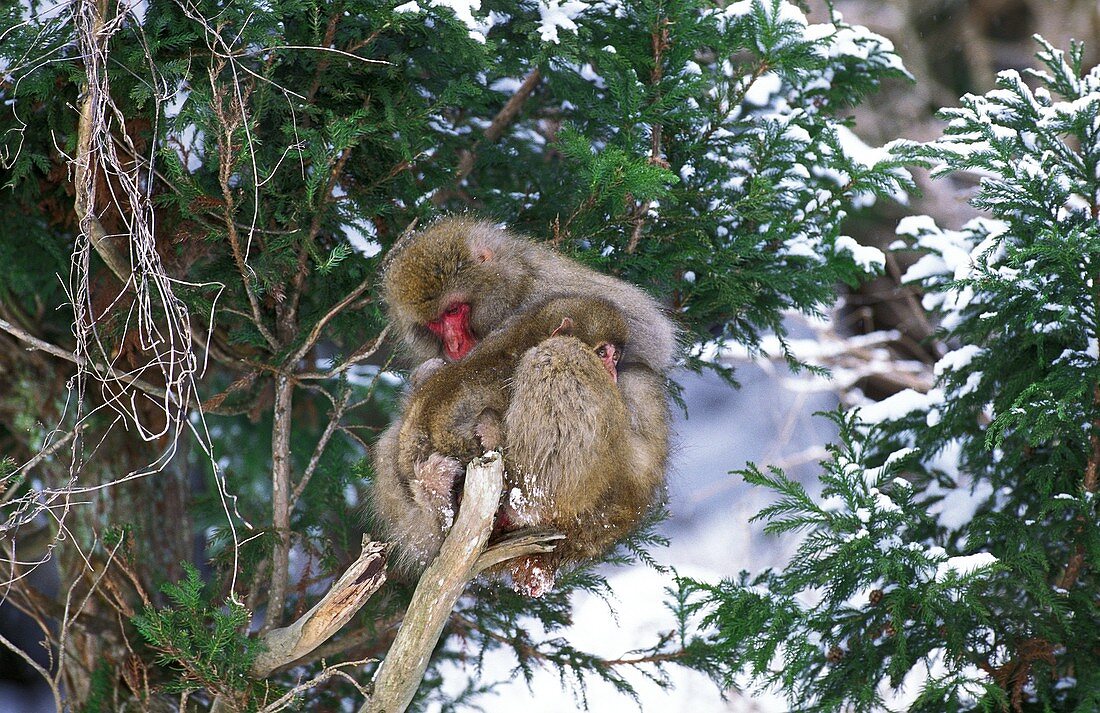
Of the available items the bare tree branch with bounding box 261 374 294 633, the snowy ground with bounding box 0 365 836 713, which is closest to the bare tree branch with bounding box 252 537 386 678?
the bare tree branch with bounding box 261 374 294 633

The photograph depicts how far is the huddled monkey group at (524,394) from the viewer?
3.08 metres

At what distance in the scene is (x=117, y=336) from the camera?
411 cm

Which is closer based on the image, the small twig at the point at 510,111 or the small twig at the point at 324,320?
the small twig at the point at 324,320

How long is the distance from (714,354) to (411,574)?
65.1 inches

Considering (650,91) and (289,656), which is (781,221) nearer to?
(650,91)

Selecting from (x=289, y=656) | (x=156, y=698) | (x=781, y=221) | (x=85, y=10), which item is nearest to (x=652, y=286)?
(x=781, y=221)

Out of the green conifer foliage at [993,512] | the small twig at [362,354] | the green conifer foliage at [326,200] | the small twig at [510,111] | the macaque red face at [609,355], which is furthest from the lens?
the small twig at [510,111]

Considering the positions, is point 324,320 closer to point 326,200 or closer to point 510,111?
point 326,200

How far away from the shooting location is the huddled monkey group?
308 cm

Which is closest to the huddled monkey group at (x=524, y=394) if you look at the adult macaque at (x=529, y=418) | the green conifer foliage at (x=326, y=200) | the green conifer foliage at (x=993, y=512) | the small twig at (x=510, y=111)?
the adult macaque at (x=529, y=418)

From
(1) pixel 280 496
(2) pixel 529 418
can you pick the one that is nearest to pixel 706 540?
(1) pixel 280 496

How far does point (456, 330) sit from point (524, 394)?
395 mm

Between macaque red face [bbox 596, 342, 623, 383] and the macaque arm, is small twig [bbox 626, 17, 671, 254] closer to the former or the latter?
macaque red face [bbox 596, 342, 623, 383]

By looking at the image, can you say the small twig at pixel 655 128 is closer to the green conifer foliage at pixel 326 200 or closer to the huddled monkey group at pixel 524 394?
the green conifer foliage at pixel 326 200
